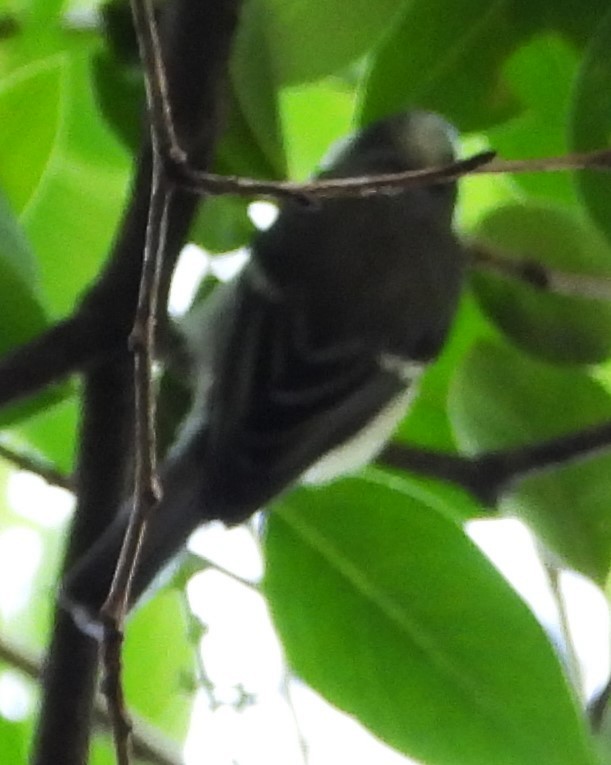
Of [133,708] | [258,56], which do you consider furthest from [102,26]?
[133,708]

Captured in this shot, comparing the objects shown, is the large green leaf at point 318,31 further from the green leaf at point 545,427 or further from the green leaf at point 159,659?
the green leaf at point 159,659

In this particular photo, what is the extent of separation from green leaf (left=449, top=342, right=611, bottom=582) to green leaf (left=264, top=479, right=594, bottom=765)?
3 cm

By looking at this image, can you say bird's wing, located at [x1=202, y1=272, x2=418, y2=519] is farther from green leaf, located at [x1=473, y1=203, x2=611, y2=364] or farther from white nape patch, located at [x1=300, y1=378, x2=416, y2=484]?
green leaf, located at [x1=473, y1=203, x2=611, y2=364]

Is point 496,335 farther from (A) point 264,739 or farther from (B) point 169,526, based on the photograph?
(A) point 264,739

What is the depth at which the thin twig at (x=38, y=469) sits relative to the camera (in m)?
0.50

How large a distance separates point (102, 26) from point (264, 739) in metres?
0.46

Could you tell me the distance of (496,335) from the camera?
0.54 meters

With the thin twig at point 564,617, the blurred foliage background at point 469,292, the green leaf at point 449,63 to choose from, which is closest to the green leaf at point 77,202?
the blurred foliage background at point 469,292

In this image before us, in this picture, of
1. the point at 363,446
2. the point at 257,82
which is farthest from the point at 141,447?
the point at 363,446

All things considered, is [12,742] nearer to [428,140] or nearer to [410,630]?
[410,630]

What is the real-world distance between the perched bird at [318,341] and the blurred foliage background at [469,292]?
4 centimetres

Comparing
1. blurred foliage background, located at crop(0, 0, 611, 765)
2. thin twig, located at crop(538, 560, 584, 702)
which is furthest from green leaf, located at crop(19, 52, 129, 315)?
thin twig, located at crop(538, 560, 584, 702)

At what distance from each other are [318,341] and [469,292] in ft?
0.58

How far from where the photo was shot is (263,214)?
686 millimetres
